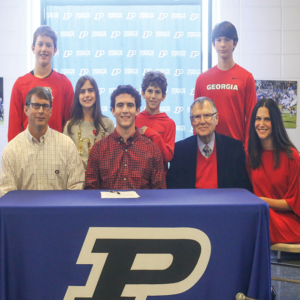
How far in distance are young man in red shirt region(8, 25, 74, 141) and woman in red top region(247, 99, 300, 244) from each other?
1.46 meters

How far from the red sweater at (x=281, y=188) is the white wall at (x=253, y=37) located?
1955 mm

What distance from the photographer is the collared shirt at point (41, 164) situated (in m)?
2.06

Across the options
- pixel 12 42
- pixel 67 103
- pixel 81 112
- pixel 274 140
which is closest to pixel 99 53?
pixel 12 42

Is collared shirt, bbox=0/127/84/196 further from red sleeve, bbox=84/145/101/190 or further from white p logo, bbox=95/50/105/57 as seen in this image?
white p logo, bbox=95/50/105/57

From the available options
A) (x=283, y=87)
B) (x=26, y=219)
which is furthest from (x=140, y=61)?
(x=26, y=219)

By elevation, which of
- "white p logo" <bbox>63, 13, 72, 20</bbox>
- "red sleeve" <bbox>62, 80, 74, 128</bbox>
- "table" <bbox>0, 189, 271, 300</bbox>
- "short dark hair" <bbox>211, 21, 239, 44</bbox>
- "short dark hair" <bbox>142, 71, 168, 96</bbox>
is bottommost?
"table" <bbox>0, 189, 271, 300</bbox>

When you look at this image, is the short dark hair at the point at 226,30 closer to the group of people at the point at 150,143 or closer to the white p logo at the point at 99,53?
the group of people at the point at 150,143

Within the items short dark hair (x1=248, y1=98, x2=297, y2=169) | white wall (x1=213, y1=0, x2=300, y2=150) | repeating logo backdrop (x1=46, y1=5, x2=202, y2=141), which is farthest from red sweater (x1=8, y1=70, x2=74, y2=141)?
→ white wall (x1=213, y1=0, x2=300, y2=150)

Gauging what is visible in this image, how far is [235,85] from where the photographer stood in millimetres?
2639

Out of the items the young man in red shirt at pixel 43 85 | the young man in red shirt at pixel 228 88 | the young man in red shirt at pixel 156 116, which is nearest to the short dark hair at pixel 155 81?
the young man in red shirt at pixel 156 116

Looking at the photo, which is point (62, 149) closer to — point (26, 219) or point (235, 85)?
point (26, 219)

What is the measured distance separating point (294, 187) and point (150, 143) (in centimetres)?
97

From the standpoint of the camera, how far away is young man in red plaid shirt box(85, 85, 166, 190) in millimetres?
2141

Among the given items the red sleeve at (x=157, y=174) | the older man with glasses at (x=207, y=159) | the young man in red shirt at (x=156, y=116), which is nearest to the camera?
the red sleeve at (x=157, y=174)
